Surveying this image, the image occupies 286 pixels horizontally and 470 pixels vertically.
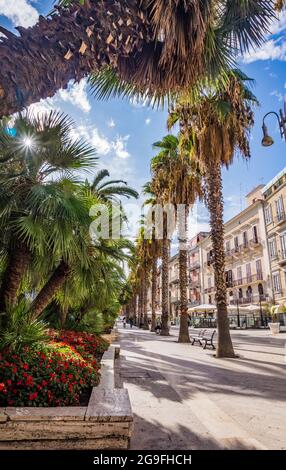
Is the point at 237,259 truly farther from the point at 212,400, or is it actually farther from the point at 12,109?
the point at 12,109

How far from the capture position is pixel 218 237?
1202 cm

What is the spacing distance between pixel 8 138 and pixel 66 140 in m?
0.90

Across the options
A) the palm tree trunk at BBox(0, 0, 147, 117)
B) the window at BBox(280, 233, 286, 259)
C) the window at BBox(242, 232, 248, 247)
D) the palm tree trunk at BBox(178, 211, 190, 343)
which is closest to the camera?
the palm tree trunk at BBox(0, 0, 147, 117)

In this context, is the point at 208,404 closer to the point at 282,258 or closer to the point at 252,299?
the point at 282,258

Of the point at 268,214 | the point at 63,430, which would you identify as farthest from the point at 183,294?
the point at 268,214

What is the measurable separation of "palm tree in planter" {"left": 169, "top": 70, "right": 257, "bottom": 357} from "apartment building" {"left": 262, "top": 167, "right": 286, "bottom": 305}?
21.4 meters

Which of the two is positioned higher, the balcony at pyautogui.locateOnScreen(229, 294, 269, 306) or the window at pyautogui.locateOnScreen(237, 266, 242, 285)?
the window at pyautogui.locateOnScreen(237, 266, 242, 285)

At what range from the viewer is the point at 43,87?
3.66 m

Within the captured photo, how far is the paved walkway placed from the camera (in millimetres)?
3782

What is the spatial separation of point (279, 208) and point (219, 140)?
23687 mm

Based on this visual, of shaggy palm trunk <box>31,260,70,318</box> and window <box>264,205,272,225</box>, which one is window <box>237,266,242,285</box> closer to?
window <box>264,205,272,225</box>

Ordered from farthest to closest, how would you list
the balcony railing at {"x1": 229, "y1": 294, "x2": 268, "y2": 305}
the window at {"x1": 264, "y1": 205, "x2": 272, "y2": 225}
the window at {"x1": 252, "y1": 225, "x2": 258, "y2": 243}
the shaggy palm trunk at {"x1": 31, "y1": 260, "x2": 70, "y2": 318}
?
the window at {"x1": 252, "y1": 225, "x2": 258, "y2": 243}
the balcony railing at {"x1": 229, "y1": 294, "x2": 268, "y2": 305}
the window at {"x1": 264, "y1": 205, "x2": 272, "y2": 225}
the shaggy palm trunk at {"x1": 31, "y1": 260, "x2": 70, "y2": 318}

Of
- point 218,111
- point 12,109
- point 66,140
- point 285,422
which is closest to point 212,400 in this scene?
point 285,422

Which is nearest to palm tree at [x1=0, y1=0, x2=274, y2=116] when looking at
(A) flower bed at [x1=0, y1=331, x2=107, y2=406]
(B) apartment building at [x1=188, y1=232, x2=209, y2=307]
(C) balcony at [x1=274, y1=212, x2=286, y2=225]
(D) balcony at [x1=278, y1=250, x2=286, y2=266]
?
(A) flower bed at [x1=0, y1=331, x2=107, y2=406]
